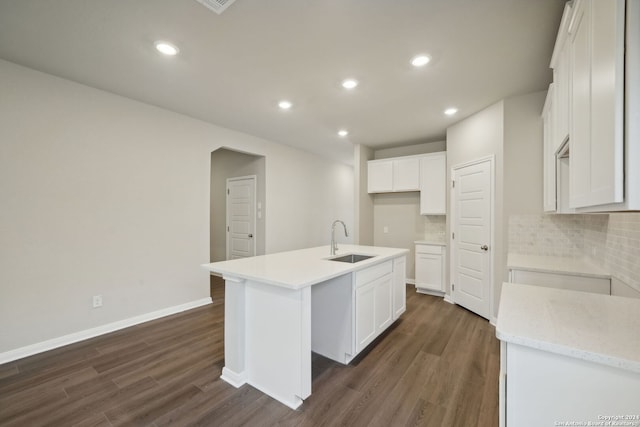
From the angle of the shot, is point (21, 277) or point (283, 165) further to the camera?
point (283, 165)

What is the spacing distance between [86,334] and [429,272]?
14.9 ft

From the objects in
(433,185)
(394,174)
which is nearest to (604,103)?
(433,185)

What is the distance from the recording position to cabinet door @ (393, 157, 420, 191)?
15.1 feet

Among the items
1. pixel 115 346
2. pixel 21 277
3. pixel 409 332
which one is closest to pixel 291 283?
pixel 409 332

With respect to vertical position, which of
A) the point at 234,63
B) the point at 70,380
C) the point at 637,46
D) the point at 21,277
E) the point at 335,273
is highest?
the point at 234,63

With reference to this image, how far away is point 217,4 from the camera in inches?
65.4

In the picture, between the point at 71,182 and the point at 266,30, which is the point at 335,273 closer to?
the point at 266,30

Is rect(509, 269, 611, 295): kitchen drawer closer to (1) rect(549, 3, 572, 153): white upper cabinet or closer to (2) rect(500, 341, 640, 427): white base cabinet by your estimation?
(1) rect(549, 3, 572, 153): white upper cabinet

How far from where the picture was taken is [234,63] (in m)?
2.35

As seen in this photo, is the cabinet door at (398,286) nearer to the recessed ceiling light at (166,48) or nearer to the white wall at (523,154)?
the white wall at (523,154)

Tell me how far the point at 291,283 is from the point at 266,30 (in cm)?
181

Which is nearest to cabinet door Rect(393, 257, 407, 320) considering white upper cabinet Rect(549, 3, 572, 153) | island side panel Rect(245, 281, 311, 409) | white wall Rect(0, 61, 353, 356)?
island side panel Rect(245, 281, 311, 409)

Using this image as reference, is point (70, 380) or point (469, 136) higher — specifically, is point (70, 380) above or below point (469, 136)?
below

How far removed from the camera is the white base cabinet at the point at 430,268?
4.25 m
